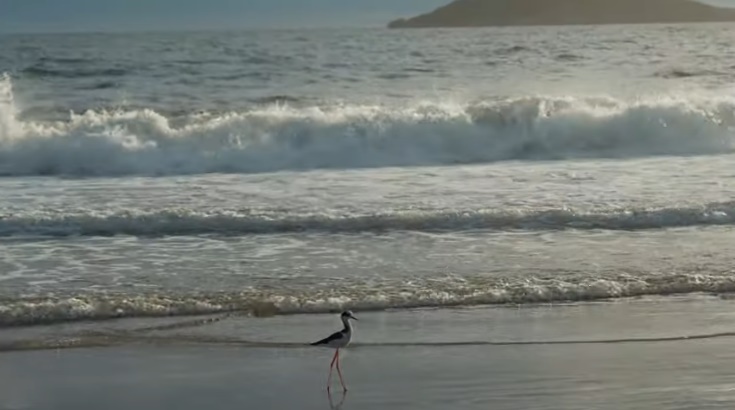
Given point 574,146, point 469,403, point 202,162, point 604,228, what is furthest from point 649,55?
point 469,403

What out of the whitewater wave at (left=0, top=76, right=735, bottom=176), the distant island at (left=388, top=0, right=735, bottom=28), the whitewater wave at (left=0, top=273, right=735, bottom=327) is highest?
the distant island at (left=388, top=0, right=735, bottom=28)

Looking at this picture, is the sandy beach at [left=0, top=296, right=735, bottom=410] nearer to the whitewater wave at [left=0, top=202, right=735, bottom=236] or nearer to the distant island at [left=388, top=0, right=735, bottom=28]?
the whitewater wave at [left=0, top=202, right=735, bottom=236]

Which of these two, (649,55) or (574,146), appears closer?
(574,146)

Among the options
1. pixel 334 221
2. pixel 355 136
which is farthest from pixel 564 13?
pixel 334 221

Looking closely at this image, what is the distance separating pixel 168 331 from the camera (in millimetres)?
8211

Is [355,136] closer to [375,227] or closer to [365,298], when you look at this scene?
[375,227]

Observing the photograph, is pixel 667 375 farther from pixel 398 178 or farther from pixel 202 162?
pixel 202 162

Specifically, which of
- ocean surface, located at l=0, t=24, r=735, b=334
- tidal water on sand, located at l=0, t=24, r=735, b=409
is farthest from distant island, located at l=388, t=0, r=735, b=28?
tidal water on sand, located at l=0, t=24, r=735, b=409

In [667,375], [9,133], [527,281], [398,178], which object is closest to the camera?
[667,375]

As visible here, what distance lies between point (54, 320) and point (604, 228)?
5.77m

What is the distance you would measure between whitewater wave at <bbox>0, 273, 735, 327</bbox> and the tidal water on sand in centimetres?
2

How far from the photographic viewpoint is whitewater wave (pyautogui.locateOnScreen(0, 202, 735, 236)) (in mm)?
12062

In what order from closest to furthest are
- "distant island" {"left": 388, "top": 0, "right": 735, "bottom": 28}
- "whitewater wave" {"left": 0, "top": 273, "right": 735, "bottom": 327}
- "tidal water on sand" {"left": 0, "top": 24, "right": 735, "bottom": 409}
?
"tidal water on sand" {"left": 0, "top": 24, "right": 735, "bottom": 409} → "whitewater wave" {"left": 0, "top": 273, "right": 735, "bottom": 327} → "distant island" {"left": 388, "top": 0, "right": 735, "bottom": 28}

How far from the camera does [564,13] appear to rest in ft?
205
